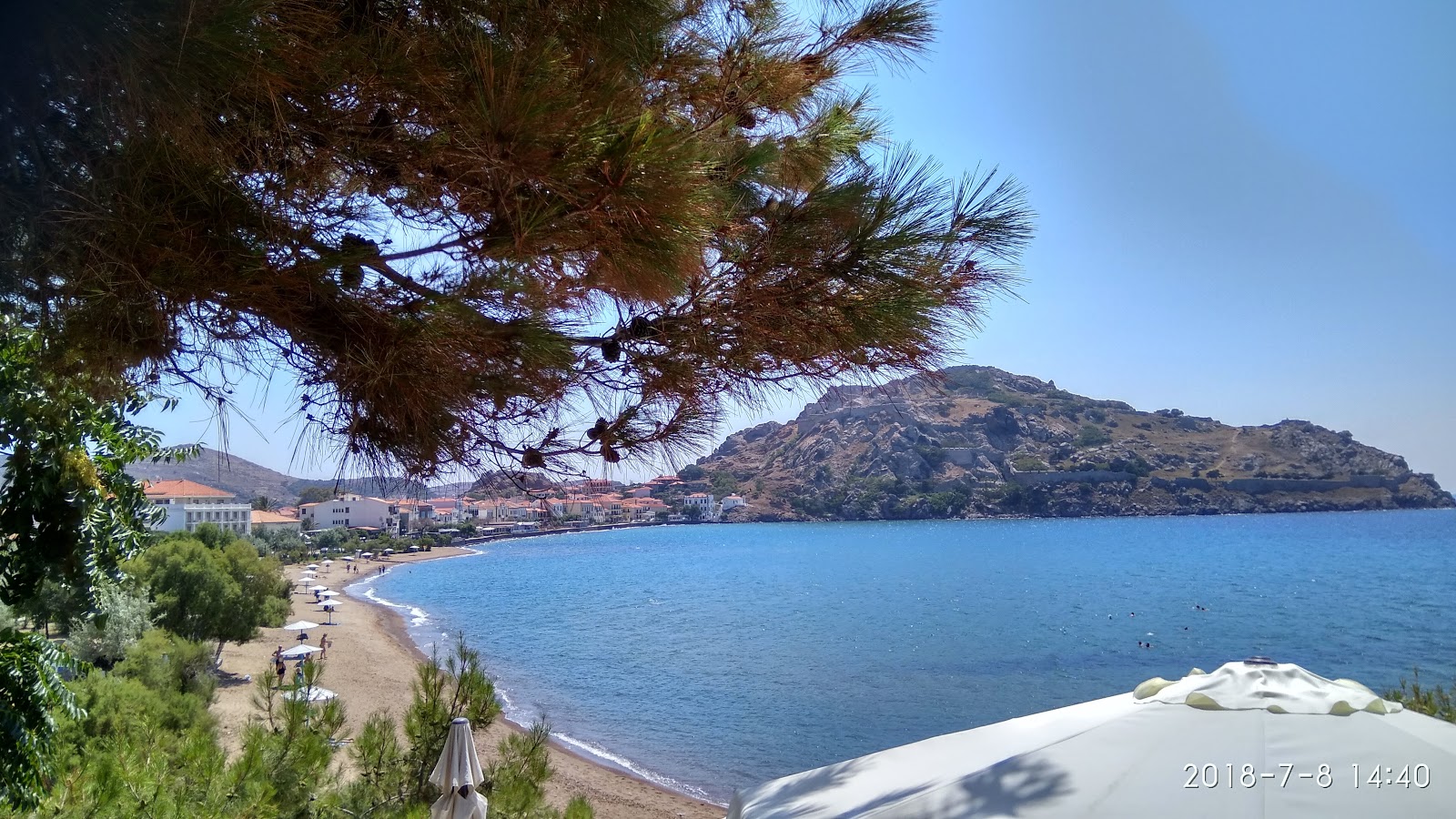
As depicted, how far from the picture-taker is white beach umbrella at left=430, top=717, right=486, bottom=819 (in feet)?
13.5

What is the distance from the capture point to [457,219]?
1.74m

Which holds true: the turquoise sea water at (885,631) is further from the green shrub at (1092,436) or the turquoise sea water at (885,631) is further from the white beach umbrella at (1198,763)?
the green shrub at (1092,436)

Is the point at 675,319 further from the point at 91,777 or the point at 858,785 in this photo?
the point at 91,777

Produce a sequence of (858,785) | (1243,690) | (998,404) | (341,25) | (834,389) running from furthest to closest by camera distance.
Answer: (998,404), (858,785), (1243,690), (834,389), (341,25)

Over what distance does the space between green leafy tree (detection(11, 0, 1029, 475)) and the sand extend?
3.72 meters

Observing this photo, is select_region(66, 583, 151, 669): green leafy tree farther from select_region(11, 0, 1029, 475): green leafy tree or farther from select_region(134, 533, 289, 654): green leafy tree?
select_region(11, 0, 1029, 475): green leafy tree

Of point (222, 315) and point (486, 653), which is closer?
point (222, 315)

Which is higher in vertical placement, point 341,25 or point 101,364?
point 341,25

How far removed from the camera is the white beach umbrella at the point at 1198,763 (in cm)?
206

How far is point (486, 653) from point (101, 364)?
1131 inches

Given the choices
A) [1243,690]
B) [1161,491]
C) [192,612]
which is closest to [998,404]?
[1161,491]

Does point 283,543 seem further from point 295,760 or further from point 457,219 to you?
point 457,219

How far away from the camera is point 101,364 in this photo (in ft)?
4.99

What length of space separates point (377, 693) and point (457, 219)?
20.2 meters
